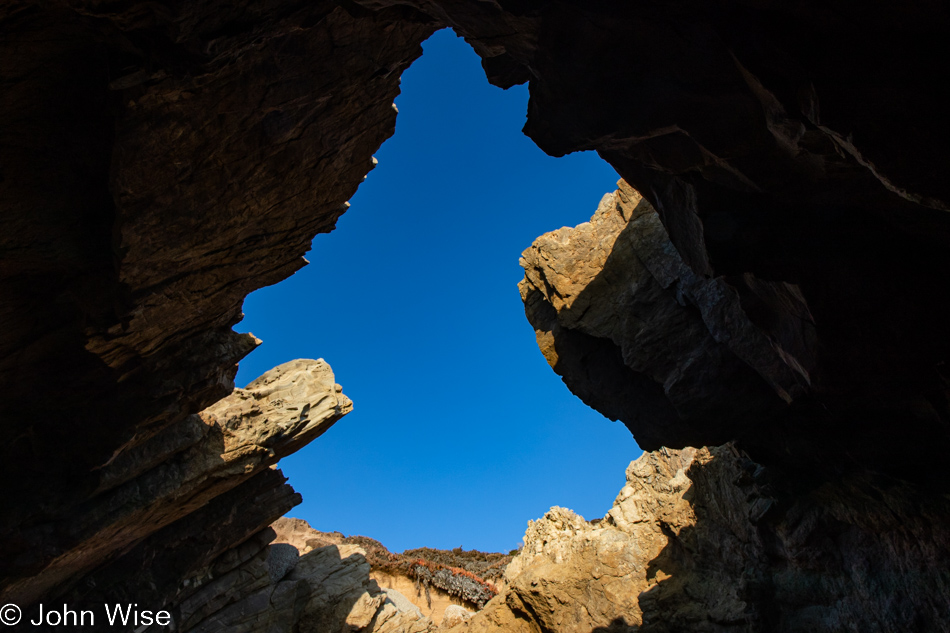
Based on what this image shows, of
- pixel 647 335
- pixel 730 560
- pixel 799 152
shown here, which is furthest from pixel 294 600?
pixel 799 152

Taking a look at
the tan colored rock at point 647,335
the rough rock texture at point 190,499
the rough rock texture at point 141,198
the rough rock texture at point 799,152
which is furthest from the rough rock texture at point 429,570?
the rough rock texture at point 799,152

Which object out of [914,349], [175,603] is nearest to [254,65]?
[914,349]

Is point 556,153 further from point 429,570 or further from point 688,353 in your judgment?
point 429,570

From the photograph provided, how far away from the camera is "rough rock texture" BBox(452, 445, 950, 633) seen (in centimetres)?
1305

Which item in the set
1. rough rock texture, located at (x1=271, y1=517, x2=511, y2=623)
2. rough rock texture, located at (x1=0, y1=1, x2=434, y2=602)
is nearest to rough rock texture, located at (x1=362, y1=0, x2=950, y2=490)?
rough rock texture, located at (x1=0, y1=1, x2=434, y2=602)

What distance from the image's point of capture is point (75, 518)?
17719 millimetres

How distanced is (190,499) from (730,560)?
2393 centimetres

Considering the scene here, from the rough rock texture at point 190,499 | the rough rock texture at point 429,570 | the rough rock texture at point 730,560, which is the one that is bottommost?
the rough rock texture at point 730,560

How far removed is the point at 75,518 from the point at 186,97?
56.2 ft

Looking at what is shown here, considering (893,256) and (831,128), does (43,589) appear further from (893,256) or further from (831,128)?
(893,256)

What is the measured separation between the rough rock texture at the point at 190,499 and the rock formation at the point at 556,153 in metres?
0.35

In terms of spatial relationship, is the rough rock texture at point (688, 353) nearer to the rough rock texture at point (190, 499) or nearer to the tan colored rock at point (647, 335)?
the tan colored rock at point (647, 335)

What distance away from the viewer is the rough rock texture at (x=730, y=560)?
42.8 ft

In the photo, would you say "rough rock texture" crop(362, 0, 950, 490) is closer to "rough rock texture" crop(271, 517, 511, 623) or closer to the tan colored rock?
the tan colored rock
